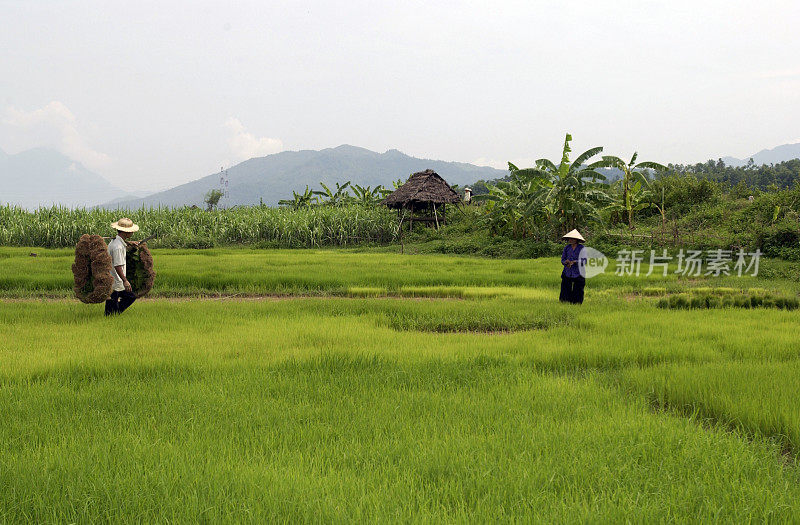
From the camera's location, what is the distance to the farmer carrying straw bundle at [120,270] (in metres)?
6.69

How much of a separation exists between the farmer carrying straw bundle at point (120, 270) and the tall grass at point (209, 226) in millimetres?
15592

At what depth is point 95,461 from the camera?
268 cm

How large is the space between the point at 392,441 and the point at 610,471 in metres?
1.14

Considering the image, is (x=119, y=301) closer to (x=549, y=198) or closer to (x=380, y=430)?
(x=380, y=430)

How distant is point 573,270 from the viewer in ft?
→ 26.0

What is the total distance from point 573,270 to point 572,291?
455 millimetres

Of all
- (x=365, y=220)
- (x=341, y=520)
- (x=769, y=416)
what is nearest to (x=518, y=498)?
(x=341, y=520)

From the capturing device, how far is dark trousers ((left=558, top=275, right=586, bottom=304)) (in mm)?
8062

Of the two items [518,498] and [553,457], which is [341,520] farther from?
[553,457]

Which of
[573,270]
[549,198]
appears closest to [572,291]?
[573,270]

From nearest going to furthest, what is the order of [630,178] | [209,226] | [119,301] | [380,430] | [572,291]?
1. [380,430]
2. [119,301]
3. [572,291]
4. [630,178]
5. [209,226]

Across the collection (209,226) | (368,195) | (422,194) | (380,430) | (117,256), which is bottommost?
(380,430)

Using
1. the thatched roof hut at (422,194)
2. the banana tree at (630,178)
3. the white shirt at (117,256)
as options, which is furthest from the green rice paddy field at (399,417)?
the thatched roof hut at (422,194)

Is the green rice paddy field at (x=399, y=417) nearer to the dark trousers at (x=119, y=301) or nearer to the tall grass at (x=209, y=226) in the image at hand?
the dark trousers at (x=119, y=301)
